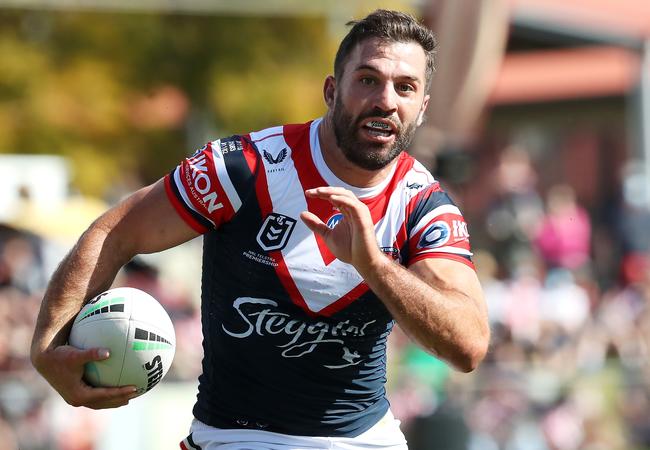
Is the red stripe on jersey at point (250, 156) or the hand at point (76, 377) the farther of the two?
the red stripe on jersey at point (250, 156)

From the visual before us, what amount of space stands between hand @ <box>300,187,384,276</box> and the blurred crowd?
616 centimetres

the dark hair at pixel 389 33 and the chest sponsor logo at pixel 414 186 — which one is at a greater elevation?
the dark hair at pixel 389 33

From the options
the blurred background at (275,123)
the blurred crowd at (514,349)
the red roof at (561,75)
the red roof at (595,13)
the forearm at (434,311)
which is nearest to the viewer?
the forearm at (434,311)

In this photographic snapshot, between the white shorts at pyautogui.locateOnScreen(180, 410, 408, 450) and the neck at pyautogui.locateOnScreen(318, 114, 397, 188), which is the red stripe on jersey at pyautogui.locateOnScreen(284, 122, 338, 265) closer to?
the neck at pyautogui.locateOnScreen(318, 114, 397, 188)

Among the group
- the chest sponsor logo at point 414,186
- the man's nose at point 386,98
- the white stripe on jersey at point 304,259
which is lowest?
the white stripe on jersey at point 304,259

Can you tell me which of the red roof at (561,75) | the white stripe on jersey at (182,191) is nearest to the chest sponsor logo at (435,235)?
the white stripe on jersey at (182,191)

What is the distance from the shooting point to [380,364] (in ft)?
18.5

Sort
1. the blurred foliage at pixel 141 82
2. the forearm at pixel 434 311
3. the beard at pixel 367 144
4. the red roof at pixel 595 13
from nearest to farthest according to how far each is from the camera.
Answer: the forearm at pixel 434 311
the beard at pixel 367 144
the blurred foliage at pixel 141 82
the red roof at pixel 595 13

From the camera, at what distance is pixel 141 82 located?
1848 centimetres

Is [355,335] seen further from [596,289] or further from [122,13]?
[122,13]

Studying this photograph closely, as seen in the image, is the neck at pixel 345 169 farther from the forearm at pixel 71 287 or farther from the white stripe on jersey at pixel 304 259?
the forearm at pixel 71 287

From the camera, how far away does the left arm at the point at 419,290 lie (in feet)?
15.2

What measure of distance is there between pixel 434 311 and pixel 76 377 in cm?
152

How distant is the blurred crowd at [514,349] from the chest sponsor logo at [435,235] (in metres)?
5.64
